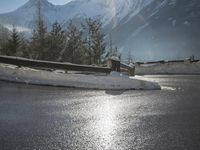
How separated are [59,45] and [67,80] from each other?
43.0 meters

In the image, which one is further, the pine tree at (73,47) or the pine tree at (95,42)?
the pine tree at (95,42)

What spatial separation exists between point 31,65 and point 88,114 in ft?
24.4

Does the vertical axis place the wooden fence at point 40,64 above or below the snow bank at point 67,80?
above

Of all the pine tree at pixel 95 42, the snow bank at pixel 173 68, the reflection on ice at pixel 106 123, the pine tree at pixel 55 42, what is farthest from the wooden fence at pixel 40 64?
the pine tree at pixel 95 42

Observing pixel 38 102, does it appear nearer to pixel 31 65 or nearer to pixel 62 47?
pixel 31 65

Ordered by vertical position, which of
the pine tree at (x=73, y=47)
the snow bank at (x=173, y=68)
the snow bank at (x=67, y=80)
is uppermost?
the pine tree at (x=73, y=47)

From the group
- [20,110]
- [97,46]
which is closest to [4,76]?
[20,110]

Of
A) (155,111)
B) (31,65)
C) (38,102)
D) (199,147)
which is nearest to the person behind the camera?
(199,147)

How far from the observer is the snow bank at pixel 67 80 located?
12.7 m

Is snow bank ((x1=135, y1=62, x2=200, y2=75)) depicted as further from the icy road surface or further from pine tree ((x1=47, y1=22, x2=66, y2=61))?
the icy road surface

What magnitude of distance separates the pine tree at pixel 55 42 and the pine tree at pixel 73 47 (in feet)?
4.06

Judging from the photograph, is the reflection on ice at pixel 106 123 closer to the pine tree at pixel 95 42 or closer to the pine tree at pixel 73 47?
the pine tree at pixel 73 47

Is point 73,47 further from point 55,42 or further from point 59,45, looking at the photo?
point 55,42

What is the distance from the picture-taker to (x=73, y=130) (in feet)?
20.2
